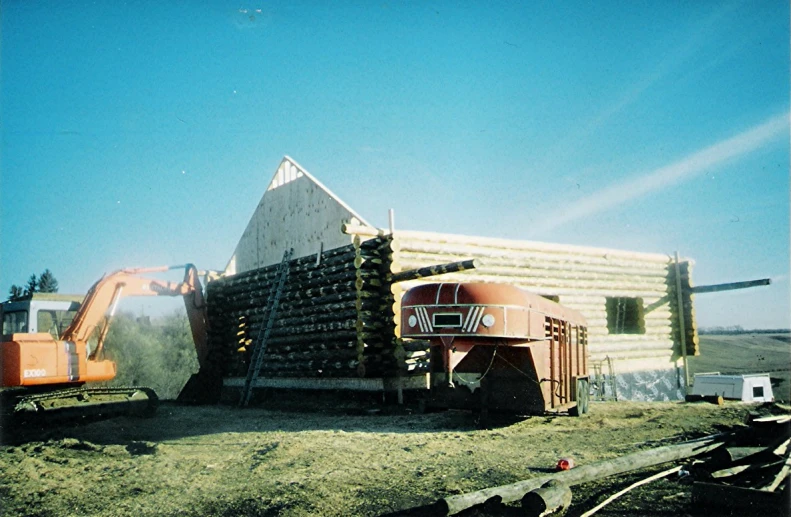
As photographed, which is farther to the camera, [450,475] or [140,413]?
[140,413]

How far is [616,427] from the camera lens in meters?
8.82

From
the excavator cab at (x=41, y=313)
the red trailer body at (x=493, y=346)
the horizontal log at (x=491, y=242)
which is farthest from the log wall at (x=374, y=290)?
the excavator cab at (x=41, y=313)

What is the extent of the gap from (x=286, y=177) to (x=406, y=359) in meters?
7.02

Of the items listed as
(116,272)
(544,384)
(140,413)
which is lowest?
(140,413)

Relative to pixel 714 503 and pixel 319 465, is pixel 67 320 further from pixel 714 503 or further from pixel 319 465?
pixel 714 503

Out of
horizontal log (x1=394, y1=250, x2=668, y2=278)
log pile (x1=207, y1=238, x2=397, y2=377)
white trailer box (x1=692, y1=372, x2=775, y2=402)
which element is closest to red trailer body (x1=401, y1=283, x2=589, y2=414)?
log pile (x1=207, y1=238, x2=397, y2=377)

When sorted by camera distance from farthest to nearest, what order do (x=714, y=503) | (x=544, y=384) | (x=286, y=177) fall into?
(x=286, y=177)
(x=544, y=384)
(x=714, y=503)

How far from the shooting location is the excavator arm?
11562 mm

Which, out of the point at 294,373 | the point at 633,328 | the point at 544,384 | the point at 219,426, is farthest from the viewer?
the point at 633,328

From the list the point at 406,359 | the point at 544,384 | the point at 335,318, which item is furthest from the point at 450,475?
the point at 335,318

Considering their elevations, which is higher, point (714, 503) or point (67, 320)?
point (67, 320)

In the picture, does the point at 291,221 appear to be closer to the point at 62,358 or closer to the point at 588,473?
the point at 62,358

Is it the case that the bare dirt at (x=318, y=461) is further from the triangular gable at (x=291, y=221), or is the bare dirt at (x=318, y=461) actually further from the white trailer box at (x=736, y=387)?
the triangular gable at (x=291, y=221)

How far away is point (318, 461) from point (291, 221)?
400 inches
